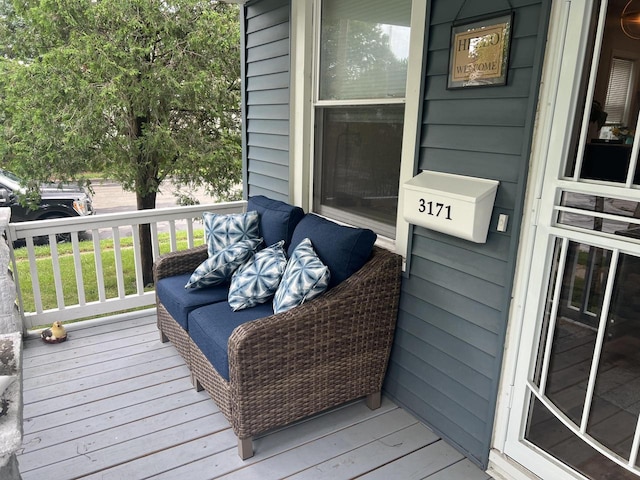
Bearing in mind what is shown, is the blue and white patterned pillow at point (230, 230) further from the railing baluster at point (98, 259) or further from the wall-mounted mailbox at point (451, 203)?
the wall-mounted mailbox at point (451, 203)

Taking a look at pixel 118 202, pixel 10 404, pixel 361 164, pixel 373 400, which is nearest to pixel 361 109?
pixel 361 164

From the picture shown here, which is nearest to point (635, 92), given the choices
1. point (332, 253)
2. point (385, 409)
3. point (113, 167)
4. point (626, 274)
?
point (626, 274)

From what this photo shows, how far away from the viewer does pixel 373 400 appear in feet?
8.26

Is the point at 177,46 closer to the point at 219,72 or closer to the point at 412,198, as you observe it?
the point at 219,72

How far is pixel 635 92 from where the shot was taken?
1.44 meters

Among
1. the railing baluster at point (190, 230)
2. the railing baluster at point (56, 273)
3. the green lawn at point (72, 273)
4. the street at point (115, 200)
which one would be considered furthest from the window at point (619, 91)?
the street at point (115, 200)

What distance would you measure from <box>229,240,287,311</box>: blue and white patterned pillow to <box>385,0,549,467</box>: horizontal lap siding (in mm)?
677

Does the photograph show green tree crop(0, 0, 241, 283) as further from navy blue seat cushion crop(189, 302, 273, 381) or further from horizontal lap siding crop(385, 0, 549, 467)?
horizontal lap siding crop(385, 0, 549, 467)

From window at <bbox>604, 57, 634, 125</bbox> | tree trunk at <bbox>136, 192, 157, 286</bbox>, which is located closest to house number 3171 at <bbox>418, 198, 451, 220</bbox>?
window at <bbox>604, 57, 634, 125</bbox>

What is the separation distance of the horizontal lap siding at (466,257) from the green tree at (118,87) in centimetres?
378

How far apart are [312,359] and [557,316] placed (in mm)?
1065

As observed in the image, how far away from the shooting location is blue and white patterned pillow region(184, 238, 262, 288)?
2729mm

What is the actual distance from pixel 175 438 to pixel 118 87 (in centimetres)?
409

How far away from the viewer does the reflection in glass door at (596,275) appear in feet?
4.94
